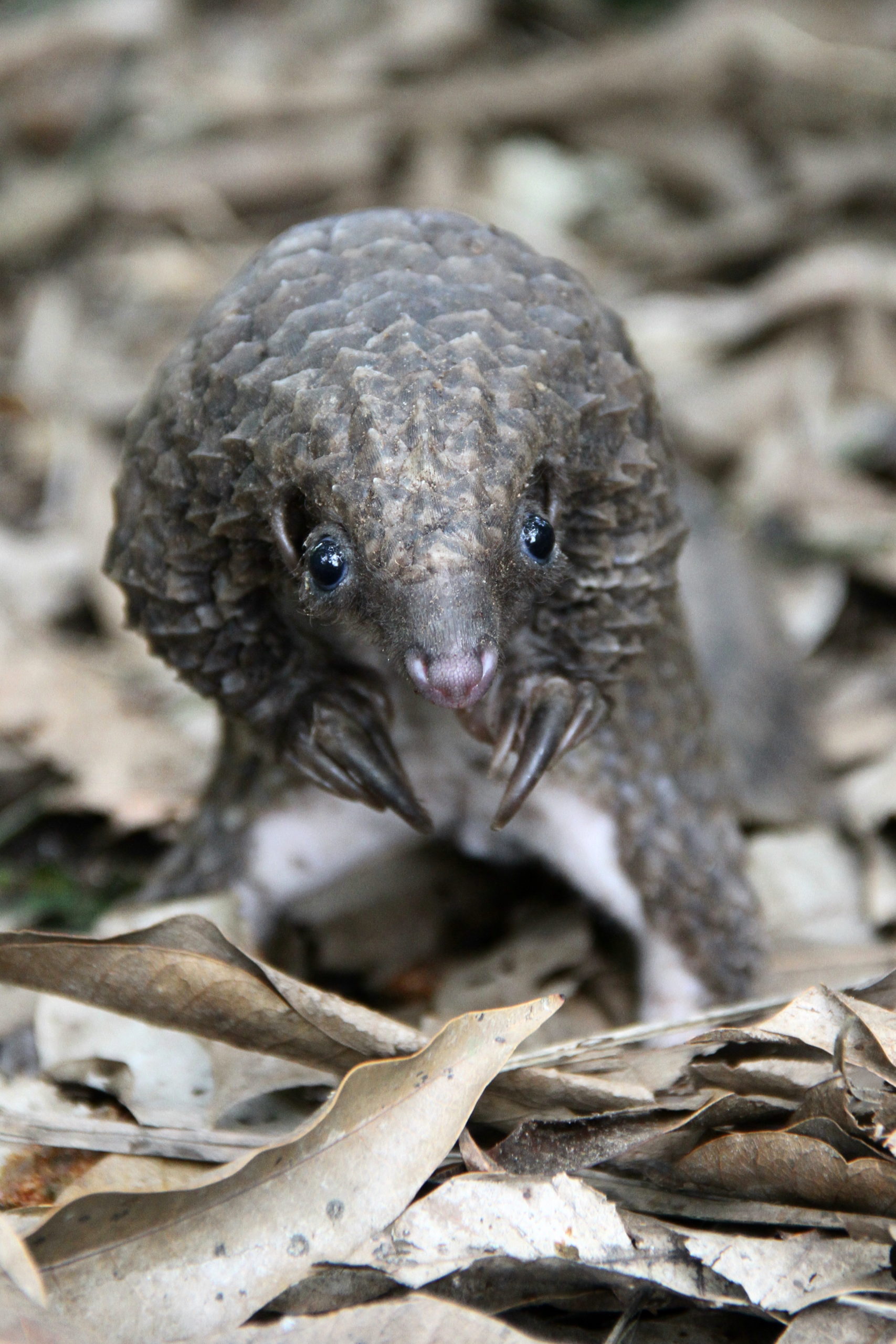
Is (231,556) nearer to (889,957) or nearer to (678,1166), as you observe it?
(678,1166)

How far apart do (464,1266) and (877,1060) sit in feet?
2.78

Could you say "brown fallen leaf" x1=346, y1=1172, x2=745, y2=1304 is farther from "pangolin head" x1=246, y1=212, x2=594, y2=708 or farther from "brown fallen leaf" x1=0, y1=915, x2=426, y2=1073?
"pangolin head" x1=246, y1=212, x2=594, y2=708

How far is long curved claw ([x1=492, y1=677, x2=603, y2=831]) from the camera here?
318cm

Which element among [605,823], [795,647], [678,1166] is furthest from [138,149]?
[678,1166]

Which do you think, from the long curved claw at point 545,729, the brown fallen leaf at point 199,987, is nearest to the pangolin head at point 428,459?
the long curved claw at point 545,729

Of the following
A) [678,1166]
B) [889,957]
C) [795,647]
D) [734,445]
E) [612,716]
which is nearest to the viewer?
[678,1166]

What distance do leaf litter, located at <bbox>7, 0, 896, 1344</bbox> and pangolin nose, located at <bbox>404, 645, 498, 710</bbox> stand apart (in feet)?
1.89

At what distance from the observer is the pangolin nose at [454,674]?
2656 millimetres

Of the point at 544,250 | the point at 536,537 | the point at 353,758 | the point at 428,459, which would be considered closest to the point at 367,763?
the point at 353,758

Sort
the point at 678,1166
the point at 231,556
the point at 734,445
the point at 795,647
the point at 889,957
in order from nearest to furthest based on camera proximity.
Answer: the point at 678,1166 → the point at 231,556 → the point at 889,957 → the point at 795,647 → the point at 734,445

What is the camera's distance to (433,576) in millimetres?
2652

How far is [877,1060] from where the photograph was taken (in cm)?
284

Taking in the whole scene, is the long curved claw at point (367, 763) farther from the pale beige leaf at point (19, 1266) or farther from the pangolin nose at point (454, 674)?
the pale beige leaf at point (19, 1266)

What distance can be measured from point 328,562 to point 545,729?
2.27 ft
